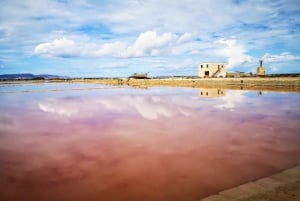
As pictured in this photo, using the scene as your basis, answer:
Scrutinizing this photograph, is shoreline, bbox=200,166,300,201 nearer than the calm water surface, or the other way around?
shoreline, bbox=200,166,300,201

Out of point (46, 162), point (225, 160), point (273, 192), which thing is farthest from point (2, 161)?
point (273, 192)

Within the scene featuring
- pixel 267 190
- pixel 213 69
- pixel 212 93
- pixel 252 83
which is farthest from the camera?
pixel 213 69

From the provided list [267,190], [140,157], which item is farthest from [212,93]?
[267,190]

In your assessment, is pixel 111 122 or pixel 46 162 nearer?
pixel 46 162

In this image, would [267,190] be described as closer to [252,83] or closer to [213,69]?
[252,83]

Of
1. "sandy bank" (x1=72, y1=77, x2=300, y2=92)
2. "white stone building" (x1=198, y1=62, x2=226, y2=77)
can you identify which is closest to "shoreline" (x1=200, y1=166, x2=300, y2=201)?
"sandy bank" (x1=72, y1=77, x2=300, y2=92)

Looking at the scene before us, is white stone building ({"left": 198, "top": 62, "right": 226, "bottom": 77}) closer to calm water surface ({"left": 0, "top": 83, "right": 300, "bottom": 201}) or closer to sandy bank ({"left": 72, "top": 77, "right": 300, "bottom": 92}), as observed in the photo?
sandy bank ({"left": 72, "top": 77, "right": 300, "bottom": 92})

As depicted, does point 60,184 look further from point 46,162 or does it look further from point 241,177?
point 241,177

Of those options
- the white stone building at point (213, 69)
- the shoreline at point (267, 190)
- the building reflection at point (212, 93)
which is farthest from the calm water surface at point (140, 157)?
the white stone building at point (213, 69)

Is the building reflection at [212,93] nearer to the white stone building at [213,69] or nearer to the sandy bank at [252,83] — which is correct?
the sandy bank at [252,83]

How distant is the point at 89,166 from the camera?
7.54m

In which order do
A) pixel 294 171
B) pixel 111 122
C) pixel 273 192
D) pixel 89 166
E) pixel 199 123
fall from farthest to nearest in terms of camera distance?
pixel 111 122
pixel 199 123
pixel 89 166
pixel 294 171
pixel 273 192

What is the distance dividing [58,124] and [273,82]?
39.9 meters

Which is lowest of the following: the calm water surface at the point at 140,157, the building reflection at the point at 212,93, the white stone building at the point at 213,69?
the calm water surface at the point at 140,157
